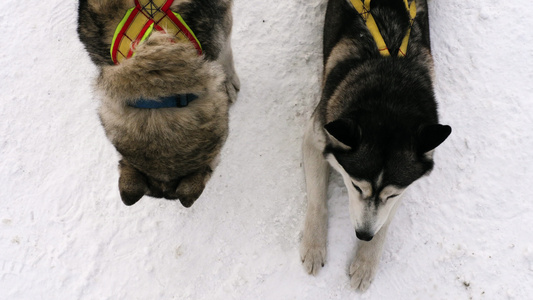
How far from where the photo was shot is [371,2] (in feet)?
9.44

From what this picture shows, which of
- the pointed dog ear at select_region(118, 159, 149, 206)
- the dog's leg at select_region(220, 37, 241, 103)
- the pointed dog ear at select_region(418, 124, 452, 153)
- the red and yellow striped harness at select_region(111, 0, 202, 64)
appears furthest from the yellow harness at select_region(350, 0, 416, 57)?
the pointed dog ear at select_region(118, 159, 149, 206)

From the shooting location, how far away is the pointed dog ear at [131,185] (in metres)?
2.26

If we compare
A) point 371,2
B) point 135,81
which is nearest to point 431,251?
point 371,2

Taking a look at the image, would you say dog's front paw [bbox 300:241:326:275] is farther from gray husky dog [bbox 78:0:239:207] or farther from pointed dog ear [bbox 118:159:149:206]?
pointed dog ear [bbox 118:159:149:206]

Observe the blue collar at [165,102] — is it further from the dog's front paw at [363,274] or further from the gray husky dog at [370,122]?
the dog's front paw at [363,274]

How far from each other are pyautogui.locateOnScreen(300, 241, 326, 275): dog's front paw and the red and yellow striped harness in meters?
2.02

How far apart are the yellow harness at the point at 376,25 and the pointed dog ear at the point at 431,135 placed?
0.90 m

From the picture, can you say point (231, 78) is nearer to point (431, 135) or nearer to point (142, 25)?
point (142, 25)

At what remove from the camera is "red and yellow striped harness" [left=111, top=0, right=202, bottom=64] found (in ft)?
7.42

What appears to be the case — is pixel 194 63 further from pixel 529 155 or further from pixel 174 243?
pixel 529 155

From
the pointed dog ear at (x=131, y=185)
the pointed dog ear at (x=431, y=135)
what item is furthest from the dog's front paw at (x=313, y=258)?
the pointed dog ear at (x=131, y=185)

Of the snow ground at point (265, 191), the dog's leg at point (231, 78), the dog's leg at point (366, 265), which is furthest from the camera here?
the dog's leg at point (231, 78)

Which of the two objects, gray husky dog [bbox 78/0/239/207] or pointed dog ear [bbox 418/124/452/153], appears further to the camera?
gray husky dog [bbox 78/0/239/207]

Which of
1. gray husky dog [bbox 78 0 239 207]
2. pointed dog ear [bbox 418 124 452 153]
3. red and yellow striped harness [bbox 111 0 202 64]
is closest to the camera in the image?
pointed dog ear [bbox 418 124 452 153]
